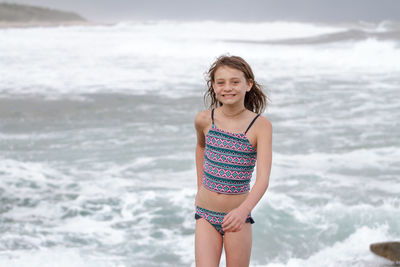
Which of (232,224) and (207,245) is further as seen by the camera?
(207,245)

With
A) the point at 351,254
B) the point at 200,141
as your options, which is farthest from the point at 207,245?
the point at 351,254

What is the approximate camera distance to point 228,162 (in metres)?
2.92

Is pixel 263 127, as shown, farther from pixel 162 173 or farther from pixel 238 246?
pixel 162 173

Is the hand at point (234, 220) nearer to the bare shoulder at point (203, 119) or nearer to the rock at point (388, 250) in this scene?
the bare shoulder at point (203, 119)

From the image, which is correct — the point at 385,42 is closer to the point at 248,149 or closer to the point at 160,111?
the point at 160,111

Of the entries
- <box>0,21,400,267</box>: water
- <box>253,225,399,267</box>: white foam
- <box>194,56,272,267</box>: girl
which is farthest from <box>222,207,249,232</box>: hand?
<box>253,225,399,267</box>: white foam

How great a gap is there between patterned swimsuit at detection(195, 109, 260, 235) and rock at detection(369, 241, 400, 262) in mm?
2975

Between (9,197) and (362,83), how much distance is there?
13742mm

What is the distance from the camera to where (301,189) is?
7.82m

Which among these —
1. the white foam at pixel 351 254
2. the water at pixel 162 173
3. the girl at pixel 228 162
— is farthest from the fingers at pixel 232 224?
the white foam at pixel 351 254

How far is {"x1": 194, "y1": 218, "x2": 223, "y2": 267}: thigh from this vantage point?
2.89 meters

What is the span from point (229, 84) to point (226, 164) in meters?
0.40

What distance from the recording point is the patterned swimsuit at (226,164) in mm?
2914

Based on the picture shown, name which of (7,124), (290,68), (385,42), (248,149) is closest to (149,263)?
(248,149)
